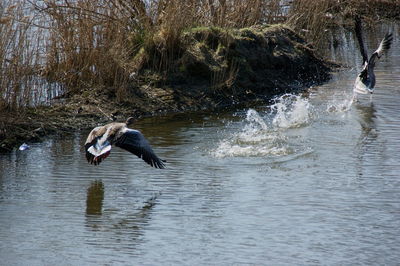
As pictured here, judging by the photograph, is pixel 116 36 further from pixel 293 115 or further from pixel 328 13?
pixel 328 13

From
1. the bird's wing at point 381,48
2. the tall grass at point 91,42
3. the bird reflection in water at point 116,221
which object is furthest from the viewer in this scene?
the bird's wing at point 381,48

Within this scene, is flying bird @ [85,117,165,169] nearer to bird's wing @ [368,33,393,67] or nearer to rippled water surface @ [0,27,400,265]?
rippled water surface @ [0,27,400,265]

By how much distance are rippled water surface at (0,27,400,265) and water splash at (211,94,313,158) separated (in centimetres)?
3

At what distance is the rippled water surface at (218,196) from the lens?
19.8ft

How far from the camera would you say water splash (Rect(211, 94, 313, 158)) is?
8.98 m

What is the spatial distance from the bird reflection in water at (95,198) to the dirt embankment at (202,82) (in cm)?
188

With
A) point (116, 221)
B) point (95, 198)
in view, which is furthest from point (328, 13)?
point (116, 221)

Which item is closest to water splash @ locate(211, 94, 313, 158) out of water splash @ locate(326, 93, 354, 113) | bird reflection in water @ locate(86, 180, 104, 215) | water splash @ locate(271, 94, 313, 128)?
water splash @ locate(271, 94, 313, 128)

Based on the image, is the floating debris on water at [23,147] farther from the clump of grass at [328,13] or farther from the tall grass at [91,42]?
the clump of grass at [328,13]

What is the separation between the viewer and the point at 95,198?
7391 mm

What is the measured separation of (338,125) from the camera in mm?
10586

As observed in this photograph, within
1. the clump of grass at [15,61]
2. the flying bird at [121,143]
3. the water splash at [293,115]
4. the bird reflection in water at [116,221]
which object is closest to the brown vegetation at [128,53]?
the clump of grass at [15,61]

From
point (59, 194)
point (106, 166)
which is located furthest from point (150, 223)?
point (106, 166)

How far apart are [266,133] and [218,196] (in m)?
2.65
